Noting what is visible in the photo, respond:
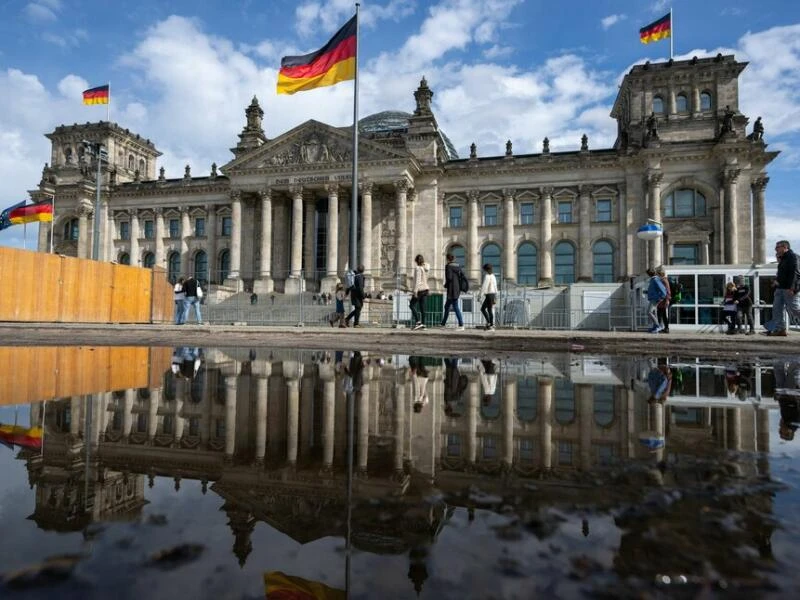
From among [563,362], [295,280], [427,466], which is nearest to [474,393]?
[427,466]

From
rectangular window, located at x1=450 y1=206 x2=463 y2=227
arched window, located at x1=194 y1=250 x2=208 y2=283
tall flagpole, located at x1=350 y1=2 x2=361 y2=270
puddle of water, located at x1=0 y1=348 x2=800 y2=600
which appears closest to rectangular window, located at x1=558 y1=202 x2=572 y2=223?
rectangular window, located at x1=450 y1=206 x2=463 y2=227

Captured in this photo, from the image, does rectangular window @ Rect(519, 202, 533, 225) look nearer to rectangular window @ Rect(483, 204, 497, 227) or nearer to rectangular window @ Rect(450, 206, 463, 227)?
rectangular window @ Rect(483, 204, 497, 227)

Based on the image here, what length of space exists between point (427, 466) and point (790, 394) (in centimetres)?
392

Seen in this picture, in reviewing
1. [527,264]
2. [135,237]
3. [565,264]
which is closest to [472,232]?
[527,264]

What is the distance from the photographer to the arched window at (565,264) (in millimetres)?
38750

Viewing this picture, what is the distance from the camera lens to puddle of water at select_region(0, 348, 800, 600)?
1.21 meters

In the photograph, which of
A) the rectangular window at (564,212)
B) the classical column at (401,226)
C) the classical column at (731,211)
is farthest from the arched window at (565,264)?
the classical column at (401,226)

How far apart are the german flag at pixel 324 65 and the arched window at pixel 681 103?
98.9ft

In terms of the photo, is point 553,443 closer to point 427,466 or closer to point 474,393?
point 427,466

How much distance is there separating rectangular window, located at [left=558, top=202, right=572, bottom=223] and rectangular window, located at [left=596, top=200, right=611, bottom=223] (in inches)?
81.3

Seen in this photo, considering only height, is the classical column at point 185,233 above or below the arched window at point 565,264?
above

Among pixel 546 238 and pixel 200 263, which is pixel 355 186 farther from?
pixel 200 263

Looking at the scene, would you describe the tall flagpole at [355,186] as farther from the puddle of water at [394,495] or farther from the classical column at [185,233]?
the classical column at [185,233]

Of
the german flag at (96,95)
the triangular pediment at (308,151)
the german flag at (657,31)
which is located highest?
the german flag at (657,31)
